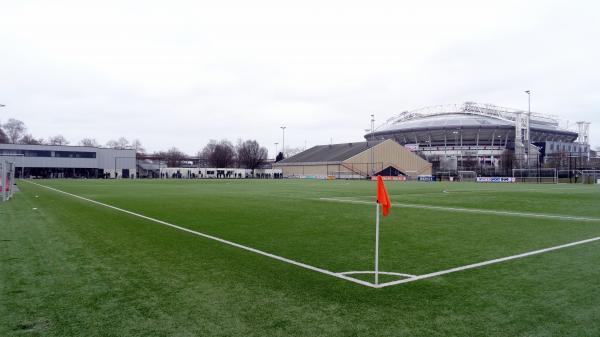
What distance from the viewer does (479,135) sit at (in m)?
123

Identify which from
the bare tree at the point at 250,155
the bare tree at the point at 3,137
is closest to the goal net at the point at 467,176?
the bare tree at the point at 250,155

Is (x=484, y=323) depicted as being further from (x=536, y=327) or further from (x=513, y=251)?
(x=513, y=251)

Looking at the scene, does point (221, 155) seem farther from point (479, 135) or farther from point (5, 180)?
point (5, 180)

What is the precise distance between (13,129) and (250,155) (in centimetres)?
A: 7534

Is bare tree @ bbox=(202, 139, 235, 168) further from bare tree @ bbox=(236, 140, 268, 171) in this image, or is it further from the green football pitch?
the green football pitch

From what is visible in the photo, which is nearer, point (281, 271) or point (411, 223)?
point (281, 271)

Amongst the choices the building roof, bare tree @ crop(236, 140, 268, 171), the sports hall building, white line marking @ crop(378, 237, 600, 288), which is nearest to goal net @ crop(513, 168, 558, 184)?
the sports hall building

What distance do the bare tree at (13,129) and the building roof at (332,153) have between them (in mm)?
85301

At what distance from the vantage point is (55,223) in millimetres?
14164

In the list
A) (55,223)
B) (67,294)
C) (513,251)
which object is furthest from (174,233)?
(513,251)

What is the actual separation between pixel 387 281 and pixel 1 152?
11753cm

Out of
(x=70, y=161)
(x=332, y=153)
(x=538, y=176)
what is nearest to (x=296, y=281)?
(x=538, y=176)

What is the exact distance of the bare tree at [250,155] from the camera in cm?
15100

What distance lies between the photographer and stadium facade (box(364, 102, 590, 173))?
116531mm
